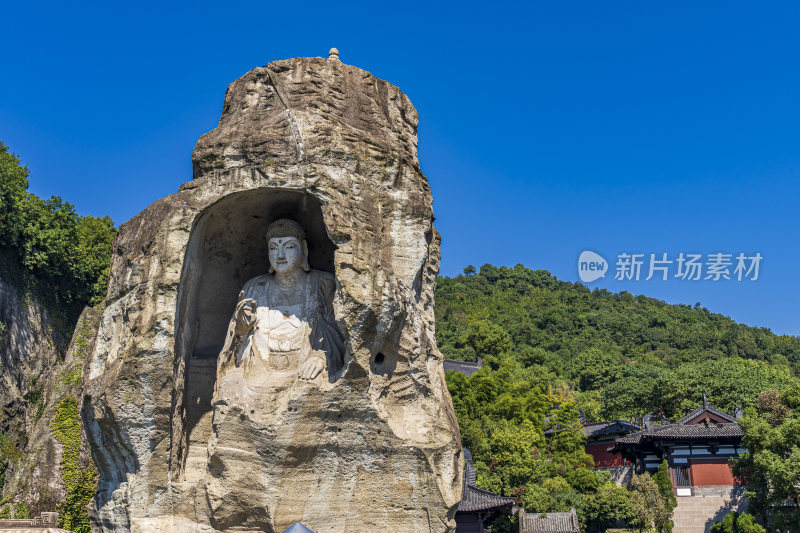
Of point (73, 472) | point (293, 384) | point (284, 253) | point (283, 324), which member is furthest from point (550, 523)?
point (284, 253)

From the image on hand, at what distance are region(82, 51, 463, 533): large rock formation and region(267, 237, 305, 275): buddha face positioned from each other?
1.25 ft

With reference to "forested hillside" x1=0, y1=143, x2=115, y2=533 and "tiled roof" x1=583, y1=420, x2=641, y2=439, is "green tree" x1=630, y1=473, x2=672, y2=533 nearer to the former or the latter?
"tiled roof" x1=583, y1=420, x2=641, y2=439

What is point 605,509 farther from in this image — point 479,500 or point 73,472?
point 73,472

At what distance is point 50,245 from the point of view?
2762cm

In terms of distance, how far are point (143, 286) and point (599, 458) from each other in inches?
1290

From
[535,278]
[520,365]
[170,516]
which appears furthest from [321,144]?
[535,278]

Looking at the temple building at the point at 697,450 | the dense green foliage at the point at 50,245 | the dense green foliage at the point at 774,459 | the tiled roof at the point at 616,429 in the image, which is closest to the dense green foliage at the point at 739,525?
the dense green foliage at the point at 774,459

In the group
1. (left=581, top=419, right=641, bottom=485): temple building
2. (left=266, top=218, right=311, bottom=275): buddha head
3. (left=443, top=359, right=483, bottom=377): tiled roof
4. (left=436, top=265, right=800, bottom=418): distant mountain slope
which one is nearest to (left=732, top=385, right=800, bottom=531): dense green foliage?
(left=581, top=419, right=641, bottom=485): temple building

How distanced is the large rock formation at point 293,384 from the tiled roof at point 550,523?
1604 cm

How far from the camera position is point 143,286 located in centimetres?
888

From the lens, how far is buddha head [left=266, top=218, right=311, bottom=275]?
9719 mm

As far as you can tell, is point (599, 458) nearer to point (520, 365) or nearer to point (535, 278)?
point (520, 365)

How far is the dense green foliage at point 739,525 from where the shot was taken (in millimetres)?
21625

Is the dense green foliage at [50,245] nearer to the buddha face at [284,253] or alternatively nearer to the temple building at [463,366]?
the buddha face at [284,253]
